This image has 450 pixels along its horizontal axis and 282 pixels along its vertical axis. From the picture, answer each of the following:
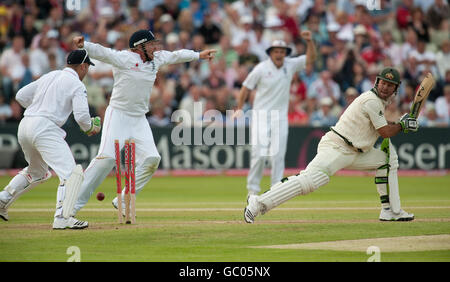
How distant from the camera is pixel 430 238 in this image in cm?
802

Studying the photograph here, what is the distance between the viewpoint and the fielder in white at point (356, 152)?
338 inches

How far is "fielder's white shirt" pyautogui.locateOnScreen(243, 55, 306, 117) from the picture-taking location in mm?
12695

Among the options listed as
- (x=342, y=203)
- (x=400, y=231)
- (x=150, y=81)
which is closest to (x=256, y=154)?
(x=342, y=203)

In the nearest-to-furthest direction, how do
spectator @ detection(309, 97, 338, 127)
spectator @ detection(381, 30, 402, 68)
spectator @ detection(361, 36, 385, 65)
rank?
spectator @ detection(309, 97, 338, 127) → spectator @ detection(361, 36, 385, 65) → spectator @ detection(381, 30, 402, 68)

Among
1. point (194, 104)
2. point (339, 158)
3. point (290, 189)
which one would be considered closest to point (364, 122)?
point (339, 158)

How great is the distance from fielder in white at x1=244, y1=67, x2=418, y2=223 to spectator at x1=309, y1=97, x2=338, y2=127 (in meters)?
8.87

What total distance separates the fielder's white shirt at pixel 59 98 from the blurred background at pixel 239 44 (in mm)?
8868

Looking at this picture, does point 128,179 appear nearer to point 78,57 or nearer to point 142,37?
point 78,57

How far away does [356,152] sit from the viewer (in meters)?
8.96

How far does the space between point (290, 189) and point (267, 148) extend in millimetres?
4028

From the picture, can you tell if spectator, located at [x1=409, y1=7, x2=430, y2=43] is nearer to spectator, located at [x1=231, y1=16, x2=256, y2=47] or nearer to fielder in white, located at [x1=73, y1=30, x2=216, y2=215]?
spectator, located at [x1=231, y1=16, x2=256, y2=47]

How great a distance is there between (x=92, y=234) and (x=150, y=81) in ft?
7.48

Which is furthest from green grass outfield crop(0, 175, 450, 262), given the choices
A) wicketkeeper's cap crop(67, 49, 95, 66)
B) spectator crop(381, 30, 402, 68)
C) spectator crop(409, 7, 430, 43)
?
spectator crop(409, 7, 430, 43)
